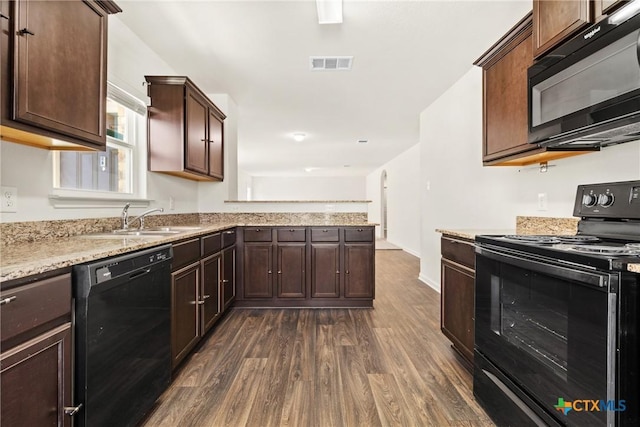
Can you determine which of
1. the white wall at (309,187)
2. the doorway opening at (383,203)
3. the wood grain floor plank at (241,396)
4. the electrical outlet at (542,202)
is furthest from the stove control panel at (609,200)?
the white wall at (309,187)

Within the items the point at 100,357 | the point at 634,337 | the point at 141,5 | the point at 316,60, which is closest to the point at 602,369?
the point at 634,337

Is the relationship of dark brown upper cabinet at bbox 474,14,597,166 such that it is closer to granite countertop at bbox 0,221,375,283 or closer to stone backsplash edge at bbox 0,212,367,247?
stone backsplash edge at bbox 0,212,367,247

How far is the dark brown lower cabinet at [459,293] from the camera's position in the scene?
6.85 ft

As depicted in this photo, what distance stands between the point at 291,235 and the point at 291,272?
0.42m

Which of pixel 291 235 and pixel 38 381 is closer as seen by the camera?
pixel 38 381

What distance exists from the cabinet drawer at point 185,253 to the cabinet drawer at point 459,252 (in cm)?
191

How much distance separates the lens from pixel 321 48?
2.87 meters

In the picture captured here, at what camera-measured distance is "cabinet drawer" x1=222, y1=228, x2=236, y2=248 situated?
315 centimetres

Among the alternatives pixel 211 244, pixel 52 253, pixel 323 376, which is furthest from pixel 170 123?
pixel 323 376

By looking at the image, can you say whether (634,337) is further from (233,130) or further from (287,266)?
(233,130)

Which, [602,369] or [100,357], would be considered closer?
[602,369]

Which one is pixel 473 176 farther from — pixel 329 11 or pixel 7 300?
pixel 7 300

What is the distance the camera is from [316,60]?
3.08 metres

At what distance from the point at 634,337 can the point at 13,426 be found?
199cm
